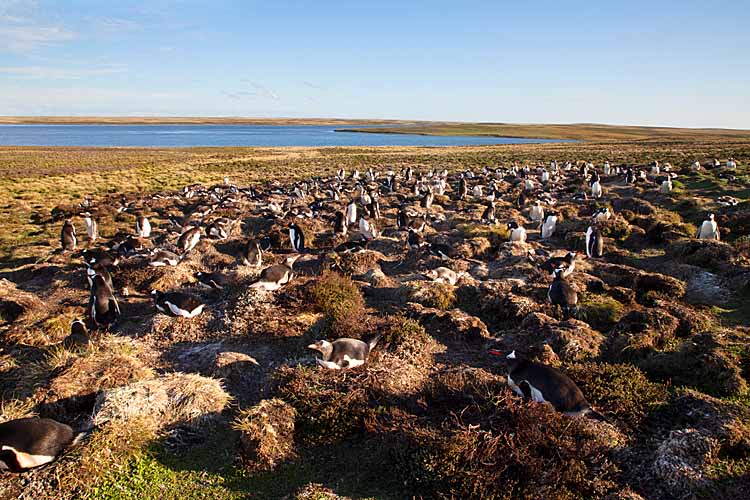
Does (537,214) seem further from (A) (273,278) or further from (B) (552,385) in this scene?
(B) (552,385)

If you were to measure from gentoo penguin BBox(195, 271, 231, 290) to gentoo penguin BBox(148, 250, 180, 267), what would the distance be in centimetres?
205

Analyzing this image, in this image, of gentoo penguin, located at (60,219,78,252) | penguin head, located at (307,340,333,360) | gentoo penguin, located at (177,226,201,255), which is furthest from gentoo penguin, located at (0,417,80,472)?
Answer: gentoo penguin, located at (60,219,78,252)

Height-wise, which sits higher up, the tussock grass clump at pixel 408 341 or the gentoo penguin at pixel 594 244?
the gentoo penguin at pixel 594 244

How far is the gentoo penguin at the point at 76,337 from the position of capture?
8289 mm

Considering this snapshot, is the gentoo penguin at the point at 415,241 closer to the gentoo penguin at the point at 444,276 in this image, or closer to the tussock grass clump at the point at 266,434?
the gentoo penguin at the point at 444,276

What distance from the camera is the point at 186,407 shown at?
21.8ft

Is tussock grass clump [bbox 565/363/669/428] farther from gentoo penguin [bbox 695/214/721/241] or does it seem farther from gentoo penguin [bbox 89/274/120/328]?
gentoo penguin [bbox 695/214/721/241]

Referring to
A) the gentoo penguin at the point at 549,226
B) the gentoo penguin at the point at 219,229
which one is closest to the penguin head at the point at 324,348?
the gentoo penguin at the point at 219,229

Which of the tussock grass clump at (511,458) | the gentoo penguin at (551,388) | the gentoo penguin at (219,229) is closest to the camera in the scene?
the tussock grass clump at (511,458)

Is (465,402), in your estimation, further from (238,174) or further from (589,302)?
(238,174)

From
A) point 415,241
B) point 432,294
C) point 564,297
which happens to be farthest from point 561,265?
point 415,241

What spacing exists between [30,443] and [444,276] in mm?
8771

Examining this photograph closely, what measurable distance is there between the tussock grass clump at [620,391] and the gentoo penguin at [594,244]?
814 cm

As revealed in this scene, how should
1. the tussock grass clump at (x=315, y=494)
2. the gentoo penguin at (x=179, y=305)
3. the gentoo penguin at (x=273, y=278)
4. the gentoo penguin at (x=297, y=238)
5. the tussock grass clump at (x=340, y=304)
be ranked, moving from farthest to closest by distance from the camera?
1. the gentoo penguin at (x=297, y=238)
2. the gentoo penguin at (x=273, y=278)
3. the gentoo penguin at (x=179, y=305)
4. the tussock grass clump at (x=340, y=304)
5. the tussock grass clump at (x=315, y=494)
